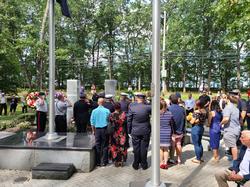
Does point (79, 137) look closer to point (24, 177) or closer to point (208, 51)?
point (24, 177)

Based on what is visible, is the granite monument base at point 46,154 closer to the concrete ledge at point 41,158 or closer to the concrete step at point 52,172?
the concrete ledge at point 41,158

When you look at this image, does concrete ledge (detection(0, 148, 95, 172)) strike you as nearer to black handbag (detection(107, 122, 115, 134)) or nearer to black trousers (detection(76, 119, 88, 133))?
black handbag (detection(107, 122, 115, 134))

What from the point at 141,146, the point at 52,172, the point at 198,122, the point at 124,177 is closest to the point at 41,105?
the point at 52,172

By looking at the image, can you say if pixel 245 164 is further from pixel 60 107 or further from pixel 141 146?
pixel 60 107

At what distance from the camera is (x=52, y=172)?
7.79 metres

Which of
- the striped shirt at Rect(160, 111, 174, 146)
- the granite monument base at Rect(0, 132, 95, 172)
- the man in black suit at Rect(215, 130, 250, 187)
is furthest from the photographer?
the striped shirt at Rect(160, 111, 174, 146)

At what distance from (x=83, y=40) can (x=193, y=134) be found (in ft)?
150

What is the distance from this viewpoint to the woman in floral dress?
343 inches

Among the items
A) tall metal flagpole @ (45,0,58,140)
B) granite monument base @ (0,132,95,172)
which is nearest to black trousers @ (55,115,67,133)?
tall metal flagpole @ (45,0,58,140)

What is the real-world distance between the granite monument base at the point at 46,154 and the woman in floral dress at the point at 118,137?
0.53 metres

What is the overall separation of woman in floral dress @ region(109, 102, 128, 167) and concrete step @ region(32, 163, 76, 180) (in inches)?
51.1

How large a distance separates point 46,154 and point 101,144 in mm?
1367

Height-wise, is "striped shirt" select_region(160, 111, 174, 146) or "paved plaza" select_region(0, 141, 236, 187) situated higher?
"striped shirt" select_region(160, 111, 174, 146)

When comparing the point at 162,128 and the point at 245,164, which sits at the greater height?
the point at 162,128
